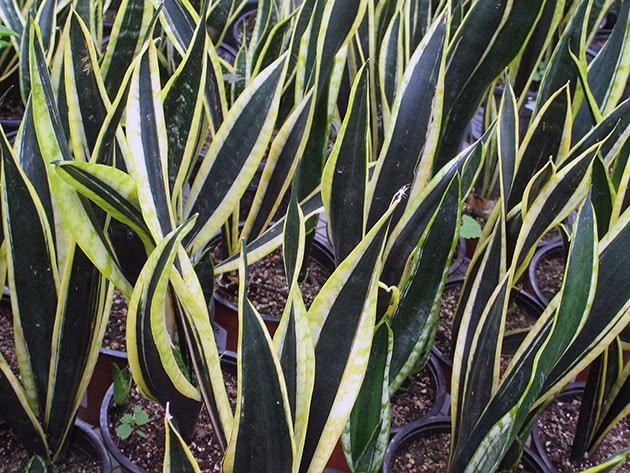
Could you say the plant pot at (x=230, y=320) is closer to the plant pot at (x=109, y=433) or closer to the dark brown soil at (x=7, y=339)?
the plant pot at (x=109, y=433)

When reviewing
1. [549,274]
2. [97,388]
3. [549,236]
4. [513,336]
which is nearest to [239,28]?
[549,236]

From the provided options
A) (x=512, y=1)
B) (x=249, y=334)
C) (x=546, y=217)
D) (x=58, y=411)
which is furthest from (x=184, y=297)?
(x=512, y=1)

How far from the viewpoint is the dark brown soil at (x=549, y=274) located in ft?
4.78

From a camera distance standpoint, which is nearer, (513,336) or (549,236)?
(513,336)

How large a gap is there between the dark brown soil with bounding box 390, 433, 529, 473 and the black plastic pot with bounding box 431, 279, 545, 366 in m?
0.15

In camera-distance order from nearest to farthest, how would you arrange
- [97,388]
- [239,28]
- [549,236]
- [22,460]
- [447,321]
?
[22,460], [97,388], [447,321], [549,236], [239,28]

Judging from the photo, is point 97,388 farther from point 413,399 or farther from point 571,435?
point 571,435

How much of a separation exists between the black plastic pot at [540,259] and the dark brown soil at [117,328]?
80cm

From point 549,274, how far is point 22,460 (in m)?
1.10

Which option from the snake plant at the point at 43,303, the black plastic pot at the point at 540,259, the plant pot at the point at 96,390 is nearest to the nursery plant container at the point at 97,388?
the plant pot at the point at 96,390

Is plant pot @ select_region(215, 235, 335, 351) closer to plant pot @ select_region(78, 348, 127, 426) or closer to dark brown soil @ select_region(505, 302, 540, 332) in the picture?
plant pot @ select_region(78, 348, 127, 426)

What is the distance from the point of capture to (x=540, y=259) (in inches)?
60.7

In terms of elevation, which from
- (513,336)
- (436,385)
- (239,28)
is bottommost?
(436,385)

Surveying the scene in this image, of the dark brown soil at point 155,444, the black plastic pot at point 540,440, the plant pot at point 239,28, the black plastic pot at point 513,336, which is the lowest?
the dark brown soil at point 155,444
